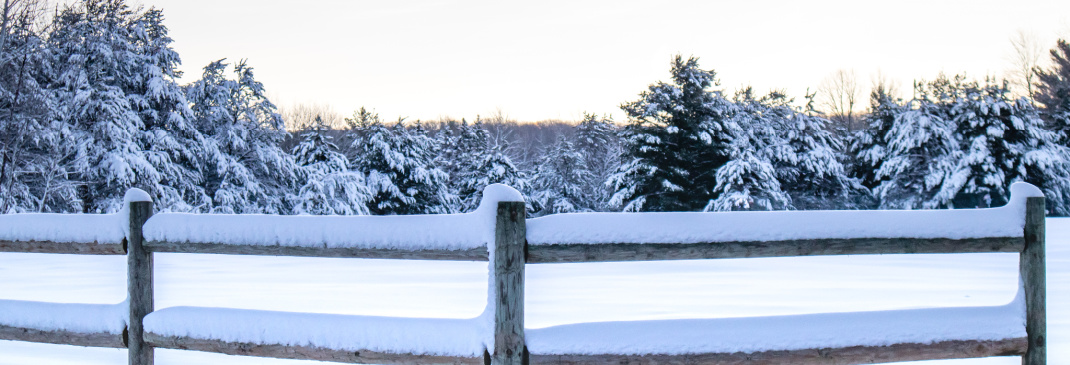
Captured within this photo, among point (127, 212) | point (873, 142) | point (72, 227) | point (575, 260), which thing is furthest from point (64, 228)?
point (873, 142)

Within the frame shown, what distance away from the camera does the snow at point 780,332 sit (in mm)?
3834

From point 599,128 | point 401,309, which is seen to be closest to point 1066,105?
point 599,128

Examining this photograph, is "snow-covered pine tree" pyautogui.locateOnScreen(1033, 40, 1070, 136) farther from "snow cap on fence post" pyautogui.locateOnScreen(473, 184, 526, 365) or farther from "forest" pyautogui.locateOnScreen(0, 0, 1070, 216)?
"snow cap on fence post" pyautogui.locateOnScreen(473, 184, 526, 365)

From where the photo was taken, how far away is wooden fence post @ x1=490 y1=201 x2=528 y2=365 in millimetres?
3734

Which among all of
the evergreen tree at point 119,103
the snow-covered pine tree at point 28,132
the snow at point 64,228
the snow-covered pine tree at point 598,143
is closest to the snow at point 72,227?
the snow at point 64,228

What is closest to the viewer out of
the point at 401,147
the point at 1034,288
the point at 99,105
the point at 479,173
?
the point at 1034,288

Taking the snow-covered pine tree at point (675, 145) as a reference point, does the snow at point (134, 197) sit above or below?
below

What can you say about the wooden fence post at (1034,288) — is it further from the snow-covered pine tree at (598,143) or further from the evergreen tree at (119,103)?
the snow-covered pine tree at (598,143)

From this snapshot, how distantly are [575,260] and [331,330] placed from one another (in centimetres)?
132

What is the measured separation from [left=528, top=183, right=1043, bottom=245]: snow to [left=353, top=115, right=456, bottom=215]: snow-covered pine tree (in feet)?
119

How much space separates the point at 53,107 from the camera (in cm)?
2619

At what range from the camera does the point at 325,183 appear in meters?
33.9

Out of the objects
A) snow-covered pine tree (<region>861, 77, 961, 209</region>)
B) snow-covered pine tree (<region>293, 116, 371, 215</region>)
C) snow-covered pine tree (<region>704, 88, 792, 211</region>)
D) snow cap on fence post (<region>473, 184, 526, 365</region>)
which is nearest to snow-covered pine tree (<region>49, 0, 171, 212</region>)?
snow-covered pine tree (<region>293, 116, 371, 215</region>)

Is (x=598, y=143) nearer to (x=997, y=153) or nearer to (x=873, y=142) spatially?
(x=873, y=142)
